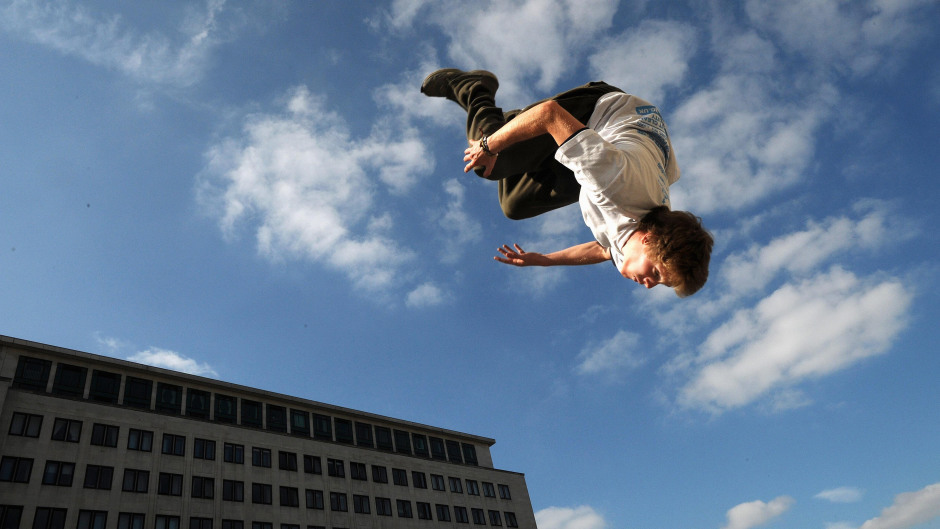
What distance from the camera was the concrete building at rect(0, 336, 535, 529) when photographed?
3966cm

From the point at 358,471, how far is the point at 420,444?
9.51 m

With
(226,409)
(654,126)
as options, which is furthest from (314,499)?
(654,126)

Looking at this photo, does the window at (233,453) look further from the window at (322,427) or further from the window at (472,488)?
the window at (472,488)

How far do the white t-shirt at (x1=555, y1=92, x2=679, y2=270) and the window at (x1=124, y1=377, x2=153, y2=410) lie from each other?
50.3 m

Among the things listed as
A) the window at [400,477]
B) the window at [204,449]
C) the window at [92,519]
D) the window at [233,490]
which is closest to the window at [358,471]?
the window at [400,477]

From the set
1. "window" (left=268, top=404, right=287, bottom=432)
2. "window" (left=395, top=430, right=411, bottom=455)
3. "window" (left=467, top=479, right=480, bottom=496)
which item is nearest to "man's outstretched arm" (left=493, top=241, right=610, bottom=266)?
"window" (left=268, top=404, right=287, bottom=432)

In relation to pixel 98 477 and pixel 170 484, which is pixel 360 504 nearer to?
pixel 170 484

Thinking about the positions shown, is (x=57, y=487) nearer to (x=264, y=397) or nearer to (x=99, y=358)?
(x=99, y=358)

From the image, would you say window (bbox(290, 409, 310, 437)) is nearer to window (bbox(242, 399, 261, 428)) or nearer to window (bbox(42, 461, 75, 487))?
window (bbox(242, 399, 261, 428))

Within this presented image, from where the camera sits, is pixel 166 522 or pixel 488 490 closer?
pixel 166 522

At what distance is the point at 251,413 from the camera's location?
5328cm

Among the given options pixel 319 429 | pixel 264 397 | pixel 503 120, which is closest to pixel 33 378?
pixel 264 397

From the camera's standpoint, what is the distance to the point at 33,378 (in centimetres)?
4269

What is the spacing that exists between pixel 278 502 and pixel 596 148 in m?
52.4
